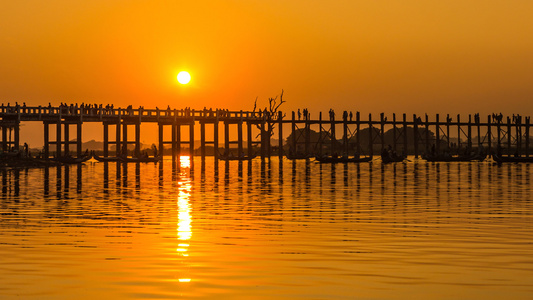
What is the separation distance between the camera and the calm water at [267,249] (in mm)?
10609

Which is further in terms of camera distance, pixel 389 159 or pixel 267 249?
pixel 389 159

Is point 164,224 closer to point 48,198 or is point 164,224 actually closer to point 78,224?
point 78,224

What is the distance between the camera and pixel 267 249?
14680 millimetres

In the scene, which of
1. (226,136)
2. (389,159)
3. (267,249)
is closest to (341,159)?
(389,159)

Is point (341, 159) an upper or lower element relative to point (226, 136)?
A: lower

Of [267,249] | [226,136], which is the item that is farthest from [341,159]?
[267,249]

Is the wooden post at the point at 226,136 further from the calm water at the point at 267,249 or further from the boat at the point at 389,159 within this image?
the calm water at the point at 267,249

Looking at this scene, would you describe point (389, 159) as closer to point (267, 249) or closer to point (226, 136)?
point (226, 136)

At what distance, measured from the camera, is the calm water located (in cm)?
1061

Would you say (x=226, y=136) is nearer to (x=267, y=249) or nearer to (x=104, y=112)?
(x=104, y=112)

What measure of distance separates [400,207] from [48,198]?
43.4ft

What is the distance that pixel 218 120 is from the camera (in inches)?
3637

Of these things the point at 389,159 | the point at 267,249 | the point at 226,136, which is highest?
the point at 226,136

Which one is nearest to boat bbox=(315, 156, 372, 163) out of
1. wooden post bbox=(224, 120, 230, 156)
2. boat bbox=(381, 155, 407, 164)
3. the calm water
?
boat bbox=(381, 155, 407, 164)
